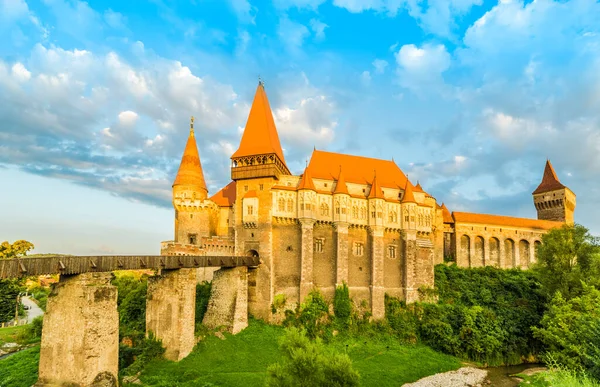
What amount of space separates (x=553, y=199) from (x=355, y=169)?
32152 millimetres

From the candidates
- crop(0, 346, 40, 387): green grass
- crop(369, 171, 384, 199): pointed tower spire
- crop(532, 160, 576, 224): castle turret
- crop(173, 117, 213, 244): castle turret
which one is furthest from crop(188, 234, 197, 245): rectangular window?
crop(532, 160, 576, 224): castle turret

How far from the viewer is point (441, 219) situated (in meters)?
42.4

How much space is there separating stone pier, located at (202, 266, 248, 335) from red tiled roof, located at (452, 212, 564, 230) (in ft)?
94.4

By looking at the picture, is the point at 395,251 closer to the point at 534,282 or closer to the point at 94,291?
the point at 534,282

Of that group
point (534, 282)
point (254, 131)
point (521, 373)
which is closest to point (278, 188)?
point (254, 131)

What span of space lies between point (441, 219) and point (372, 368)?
2219cm

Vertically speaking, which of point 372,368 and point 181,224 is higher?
point 181,224

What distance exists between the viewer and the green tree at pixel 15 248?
136 ft

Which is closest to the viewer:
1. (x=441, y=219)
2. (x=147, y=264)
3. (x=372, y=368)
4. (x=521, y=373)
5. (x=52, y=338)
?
(x=52, y=338)

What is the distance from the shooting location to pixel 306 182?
3331cm

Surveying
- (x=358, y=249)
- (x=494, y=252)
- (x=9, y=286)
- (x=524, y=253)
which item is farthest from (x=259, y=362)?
(x=524, y=253)

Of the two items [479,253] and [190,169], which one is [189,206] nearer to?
[190,169]

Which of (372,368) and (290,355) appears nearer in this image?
(290,355)

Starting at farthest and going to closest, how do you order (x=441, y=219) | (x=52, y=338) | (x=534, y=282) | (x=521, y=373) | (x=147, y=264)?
(x=441, y=219), (x=534, y=282), (x=521, y=373), (x=147, y=264), (x=52, y=338)
